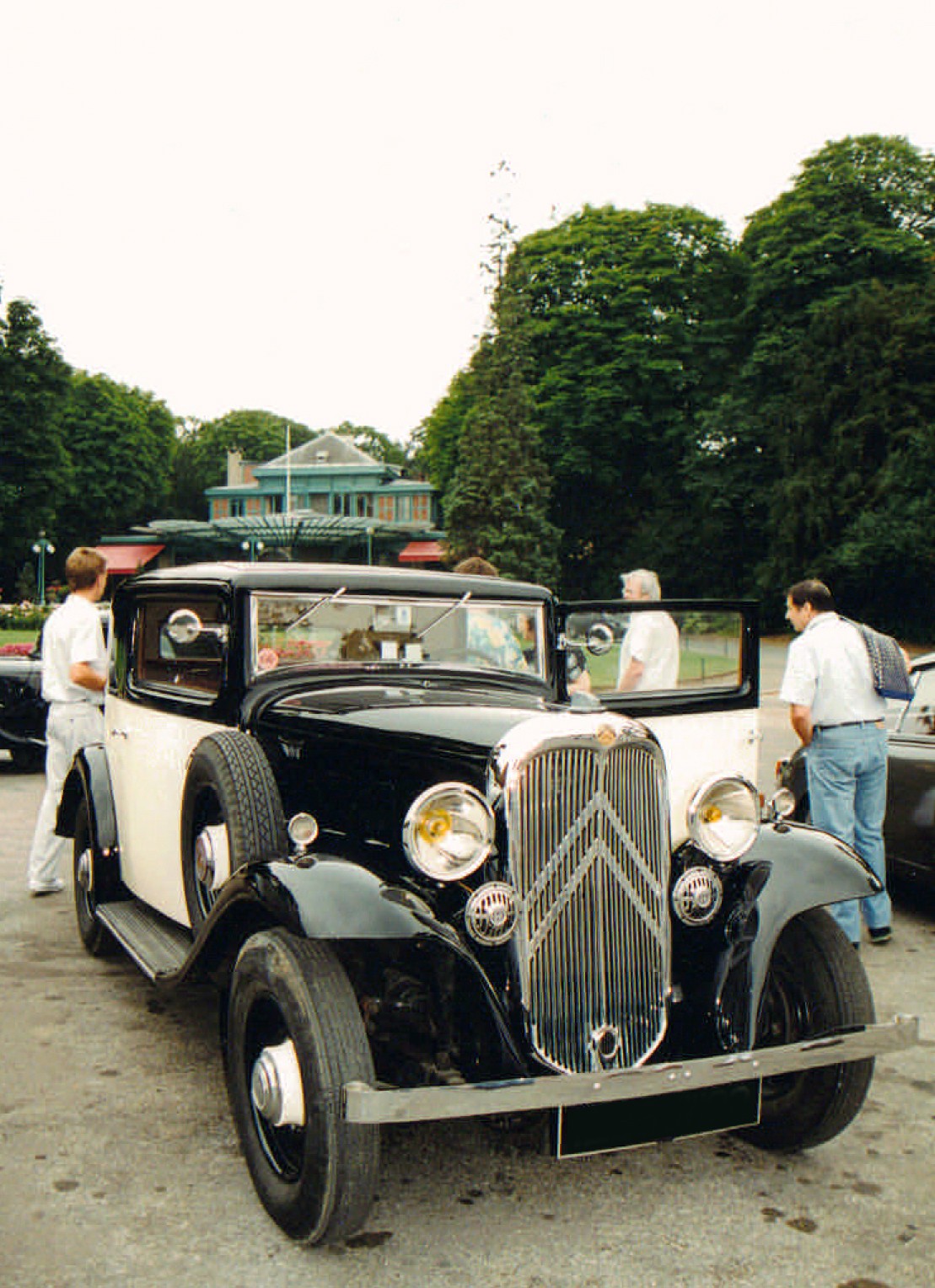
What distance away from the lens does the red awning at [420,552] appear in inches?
2702

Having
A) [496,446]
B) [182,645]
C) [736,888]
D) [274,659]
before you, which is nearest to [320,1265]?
[736,888]

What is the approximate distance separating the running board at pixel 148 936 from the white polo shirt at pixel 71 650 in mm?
1705

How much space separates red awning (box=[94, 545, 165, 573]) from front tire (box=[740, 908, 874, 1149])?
6716cm

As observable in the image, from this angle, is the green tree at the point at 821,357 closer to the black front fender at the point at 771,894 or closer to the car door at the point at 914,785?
the car door at the point at 914,785

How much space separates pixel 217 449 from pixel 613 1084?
96.5 m

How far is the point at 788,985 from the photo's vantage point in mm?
3625

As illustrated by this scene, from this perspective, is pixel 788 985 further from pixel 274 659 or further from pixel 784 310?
pixel 784 310

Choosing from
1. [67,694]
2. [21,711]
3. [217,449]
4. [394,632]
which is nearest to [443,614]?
[394,632]

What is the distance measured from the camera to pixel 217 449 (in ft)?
314

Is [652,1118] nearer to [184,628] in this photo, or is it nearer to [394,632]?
[394,632]

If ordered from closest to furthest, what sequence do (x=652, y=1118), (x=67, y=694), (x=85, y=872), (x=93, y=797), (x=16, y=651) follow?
1. (x=652, y=1118)
2. (x=93, y=797)
3. (x=85, y=872)
4. (x=67, y=694)
5. (x=16, y=651)

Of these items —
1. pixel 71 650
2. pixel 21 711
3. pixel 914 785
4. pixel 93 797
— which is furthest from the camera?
pixel 21 711

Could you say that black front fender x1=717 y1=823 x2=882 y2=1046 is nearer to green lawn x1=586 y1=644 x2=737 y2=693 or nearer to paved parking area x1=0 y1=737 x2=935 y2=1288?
paved parking area x1=0 y1=737 x2=935 y2=1288

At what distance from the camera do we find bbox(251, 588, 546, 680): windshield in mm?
4375
